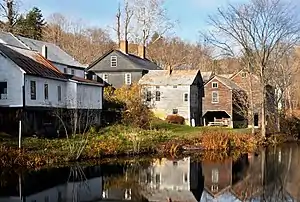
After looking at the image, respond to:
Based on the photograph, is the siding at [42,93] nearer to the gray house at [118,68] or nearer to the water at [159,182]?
the water at [159,182]

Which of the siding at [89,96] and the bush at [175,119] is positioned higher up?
the siding at [89,96]

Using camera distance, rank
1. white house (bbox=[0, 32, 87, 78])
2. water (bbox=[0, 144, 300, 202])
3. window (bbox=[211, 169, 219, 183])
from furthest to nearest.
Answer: white house (bbox=[0, 32, 87, 78])
window (bbox=[211, 169, 219, 183])
water (bbox=[0, 144, 300, 202])

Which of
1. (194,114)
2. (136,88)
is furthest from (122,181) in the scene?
(194,114)

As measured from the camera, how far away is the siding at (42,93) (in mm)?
Result: 38781

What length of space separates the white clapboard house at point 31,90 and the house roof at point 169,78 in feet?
56.5

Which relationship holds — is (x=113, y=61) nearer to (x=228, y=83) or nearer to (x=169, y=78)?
(x=169, y=78)

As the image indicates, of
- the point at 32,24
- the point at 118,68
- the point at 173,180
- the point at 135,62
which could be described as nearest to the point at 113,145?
the point at 173,180

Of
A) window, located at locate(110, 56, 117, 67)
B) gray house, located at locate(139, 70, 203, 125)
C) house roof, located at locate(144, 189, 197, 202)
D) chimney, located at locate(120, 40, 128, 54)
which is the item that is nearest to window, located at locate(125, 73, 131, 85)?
window, located at locate(110, 56, 117, 67)

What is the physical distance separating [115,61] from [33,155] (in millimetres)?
38341

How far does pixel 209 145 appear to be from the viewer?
41.1 meters

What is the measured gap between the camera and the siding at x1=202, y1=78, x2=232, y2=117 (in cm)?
6278

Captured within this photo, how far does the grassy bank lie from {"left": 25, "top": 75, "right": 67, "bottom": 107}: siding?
3.95m

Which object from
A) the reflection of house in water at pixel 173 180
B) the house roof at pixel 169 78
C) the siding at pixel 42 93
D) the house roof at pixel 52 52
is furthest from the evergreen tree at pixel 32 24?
the reflection of house in water at pixel 173 180

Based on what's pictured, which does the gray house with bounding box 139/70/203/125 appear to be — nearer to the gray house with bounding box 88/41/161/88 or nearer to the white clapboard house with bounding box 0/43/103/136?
the gray house with bounding box 88/41/161/88
